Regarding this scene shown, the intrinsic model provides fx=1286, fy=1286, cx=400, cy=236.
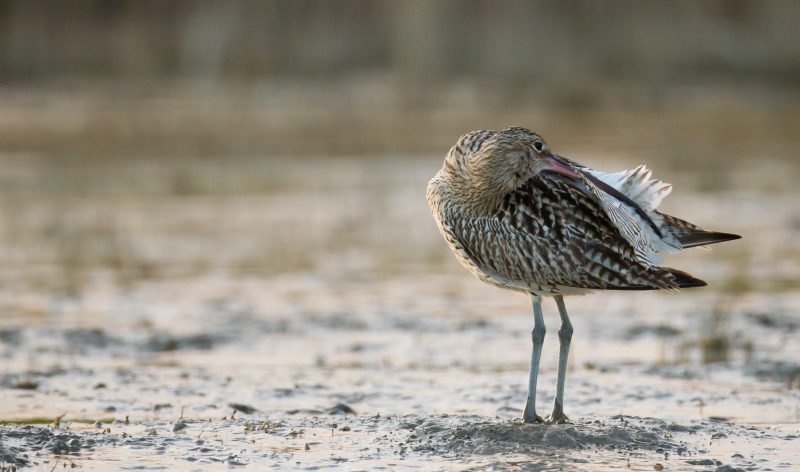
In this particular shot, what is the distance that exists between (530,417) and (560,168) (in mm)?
1275

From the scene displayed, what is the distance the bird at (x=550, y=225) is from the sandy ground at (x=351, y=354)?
731 millimetres

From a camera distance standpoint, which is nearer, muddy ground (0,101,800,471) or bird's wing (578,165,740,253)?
muddy ground (0,101,800,471)

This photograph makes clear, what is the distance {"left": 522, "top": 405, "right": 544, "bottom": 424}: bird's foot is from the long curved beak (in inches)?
47.4

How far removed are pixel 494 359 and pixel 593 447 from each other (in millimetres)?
2438

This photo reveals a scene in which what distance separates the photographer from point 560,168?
21.3 feet

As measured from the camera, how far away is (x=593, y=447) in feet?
19.8

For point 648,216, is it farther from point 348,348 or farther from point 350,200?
point 350,200

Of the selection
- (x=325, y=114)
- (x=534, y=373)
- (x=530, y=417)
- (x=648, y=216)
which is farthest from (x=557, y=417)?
(x=325, y=114)

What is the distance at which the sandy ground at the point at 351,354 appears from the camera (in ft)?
20.0

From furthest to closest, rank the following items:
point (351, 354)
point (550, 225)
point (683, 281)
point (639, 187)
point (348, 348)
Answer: point (348, 348), point (351, 354), point (639, 187), point (550, 225), point (683, 281)

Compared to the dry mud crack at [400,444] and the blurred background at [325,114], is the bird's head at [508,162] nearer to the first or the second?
the dry mud crack at [400,444]

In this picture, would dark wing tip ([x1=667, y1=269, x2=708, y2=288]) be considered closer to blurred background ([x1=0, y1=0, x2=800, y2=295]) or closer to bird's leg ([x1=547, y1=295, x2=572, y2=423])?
bird's leg ([x1=547, y1=295, x2=572, y2=423])

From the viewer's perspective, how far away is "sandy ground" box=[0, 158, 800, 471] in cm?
610

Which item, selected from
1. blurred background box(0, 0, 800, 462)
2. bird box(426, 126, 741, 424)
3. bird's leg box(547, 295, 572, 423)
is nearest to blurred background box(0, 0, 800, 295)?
blurred background box(0, 0, 800, 462)
